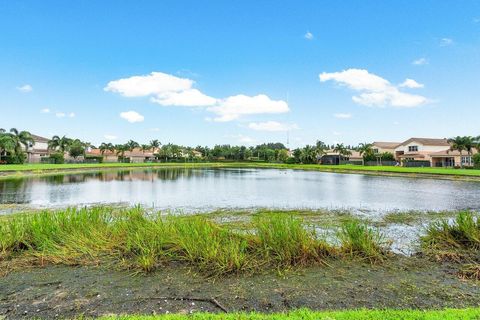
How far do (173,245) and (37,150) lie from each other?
8991cm

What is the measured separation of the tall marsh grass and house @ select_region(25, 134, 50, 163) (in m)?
75.2

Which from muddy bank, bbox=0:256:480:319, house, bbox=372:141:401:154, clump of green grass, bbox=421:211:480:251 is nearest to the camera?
muddy bank, bbox=0:256:480:319

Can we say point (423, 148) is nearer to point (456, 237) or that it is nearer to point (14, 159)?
point (456, 237)

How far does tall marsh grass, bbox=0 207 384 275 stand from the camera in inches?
241

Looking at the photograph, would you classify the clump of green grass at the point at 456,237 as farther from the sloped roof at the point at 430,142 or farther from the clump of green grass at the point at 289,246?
the sloped roof at the point at 430,142

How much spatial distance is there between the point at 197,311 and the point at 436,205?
16762 millimetres

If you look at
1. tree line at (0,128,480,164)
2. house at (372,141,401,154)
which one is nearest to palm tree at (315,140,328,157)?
tree line at (0,128,480,164)

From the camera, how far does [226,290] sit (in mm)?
5082

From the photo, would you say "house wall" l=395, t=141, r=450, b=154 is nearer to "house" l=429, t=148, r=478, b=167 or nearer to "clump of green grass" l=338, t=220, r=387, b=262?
"house" l=429, t=148, r=478, b=167

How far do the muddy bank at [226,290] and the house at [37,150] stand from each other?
7750 cm

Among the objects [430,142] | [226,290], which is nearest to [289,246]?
[226,290]

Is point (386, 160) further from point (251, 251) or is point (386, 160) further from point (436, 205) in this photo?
point (251, 251)

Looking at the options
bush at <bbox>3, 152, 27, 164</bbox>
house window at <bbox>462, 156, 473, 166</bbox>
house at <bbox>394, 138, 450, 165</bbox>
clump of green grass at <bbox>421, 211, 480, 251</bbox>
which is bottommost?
clump of green grass at <bbox>421, 211, 480, 251</bbox>

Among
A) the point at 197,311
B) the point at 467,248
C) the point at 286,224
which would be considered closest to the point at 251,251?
the point at 286,224
